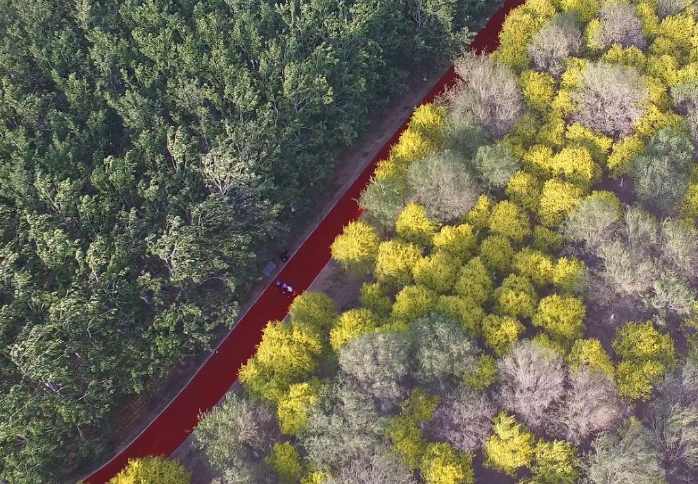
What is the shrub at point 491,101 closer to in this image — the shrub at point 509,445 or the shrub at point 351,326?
the shrub at point 351,326

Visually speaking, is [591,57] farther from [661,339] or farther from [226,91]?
[226,91]

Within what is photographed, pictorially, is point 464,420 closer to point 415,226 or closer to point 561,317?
point 561,317

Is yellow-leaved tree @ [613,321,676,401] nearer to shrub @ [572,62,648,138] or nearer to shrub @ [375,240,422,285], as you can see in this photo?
shrub @ [375,240,422,285]

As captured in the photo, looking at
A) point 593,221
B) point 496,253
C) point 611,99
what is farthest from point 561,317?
point 611,99

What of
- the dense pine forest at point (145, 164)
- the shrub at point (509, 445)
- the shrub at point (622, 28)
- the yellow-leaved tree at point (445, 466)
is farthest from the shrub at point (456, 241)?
the shrub at point (622, 28)

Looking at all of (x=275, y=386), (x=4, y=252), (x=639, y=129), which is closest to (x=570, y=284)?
(x=639, y=129)
